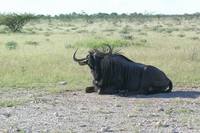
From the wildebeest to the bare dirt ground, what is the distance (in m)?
0.42

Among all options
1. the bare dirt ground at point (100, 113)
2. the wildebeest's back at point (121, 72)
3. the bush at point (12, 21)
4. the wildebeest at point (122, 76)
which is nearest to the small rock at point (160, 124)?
the bare dirt ground at point (100, 113)

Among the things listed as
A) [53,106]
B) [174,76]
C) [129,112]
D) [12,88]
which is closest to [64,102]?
[53,106]

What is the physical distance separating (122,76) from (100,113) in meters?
3.77

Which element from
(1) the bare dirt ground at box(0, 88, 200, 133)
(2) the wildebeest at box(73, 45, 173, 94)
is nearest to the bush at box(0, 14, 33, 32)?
(2) the wildebeest at box(73, 45, 173, 94)

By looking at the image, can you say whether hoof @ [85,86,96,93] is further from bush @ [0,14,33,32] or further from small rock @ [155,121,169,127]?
bush @ [0,14,33,32]

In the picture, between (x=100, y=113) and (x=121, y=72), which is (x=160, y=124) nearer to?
(x=100, y=113)

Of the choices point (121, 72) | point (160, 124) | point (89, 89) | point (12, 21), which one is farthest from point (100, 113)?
point (12, 21)

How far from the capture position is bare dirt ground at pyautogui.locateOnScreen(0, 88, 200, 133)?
33.0 ft

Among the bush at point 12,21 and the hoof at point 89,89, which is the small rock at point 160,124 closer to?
the hoof at point 89,89

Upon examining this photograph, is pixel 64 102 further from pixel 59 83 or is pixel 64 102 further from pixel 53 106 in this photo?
pixel 59 83

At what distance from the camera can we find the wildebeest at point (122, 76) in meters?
15.3

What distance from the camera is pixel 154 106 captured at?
42.1ft

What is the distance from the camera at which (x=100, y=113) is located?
1173cm

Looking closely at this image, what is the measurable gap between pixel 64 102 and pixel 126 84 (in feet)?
8.43
